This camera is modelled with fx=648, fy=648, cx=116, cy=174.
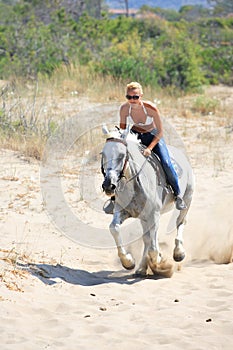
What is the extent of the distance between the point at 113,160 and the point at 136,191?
735 millimetres

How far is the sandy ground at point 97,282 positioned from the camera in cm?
533

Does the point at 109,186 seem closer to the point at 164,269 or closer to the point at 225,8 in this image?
the point at 164,269

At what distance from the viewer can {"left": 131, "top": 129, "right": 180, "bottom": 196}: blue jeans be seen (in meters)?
7.32

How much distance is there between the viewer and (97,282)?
7125mm

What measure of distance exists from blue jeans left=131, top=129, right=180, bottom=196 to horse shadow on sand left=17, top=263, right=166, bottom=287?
1.13 m

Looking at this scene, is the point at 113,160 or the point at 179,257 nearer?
the point at 113,160

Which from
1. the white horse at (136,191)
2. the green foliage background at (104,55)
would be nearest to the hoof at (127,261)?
the white horse at (136,191)

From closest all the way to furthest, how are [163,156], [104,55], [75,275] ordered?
[75,275]
[163,156]
[104,55]

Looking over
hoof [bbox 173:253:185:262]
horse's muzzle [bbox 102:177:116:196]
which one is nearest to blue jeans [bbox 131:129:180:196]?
hoof [bbox 173:253:185:262]

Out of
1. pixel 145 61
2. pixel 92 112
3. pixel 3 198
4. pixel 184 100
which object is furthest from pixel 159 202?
pixel 145 61

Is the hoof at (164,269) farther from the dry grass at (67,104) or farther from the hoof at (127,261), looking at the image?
the dry grass at (67,104)


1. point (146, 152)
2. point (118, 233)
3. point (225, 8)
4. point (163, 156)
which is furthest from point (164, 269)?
point (225, 8)

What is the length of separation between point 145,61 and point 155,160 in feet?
44.5

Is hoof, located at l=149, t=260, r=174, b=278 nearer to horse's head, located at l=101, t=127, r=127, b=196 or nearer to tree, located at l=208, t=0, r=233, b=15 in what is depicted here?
horse's head, located at l=101, t=127, r=127, b=196
